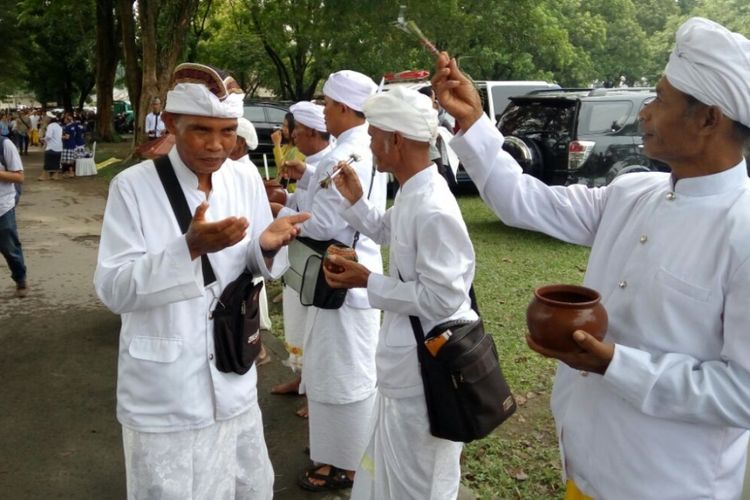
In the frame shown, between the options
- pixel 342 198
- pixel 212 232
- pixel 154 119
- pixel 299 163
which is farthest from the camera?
pixel 154 119

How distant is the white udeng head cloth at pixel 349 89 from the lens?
158 inches

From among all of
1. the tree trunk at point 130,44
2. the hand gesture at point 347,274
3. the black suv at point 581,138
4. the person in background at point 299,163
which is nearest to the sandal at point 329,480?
the person in background at point 299,163

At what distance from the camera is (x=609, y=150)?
31.4 ft

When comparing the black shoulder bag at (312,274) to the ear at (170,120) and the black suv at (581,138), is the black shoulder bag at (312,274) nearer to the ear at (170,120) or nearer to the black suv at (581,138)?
the ear at (170,120)

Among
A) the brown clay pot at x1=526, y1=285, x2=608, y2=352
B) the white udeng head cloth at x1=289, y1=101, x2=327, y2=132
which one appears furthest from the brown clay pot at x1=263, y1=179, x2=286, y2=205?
the brown clay pot at x1=526, y1=285, x2=608, y2=352

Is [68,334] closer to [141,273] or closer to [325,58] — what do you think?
[141,273]

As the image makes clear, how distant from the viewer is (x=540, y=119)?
10281 mm

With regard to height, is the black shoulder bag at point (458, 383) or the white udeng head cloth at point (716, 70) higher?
the white udeng head cloth at point (716, 70)

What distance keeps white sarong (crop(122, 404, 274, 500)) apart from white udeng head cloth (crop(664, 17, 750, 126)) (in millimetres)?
2027

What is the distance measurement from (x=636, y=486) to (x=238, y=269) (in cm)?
164

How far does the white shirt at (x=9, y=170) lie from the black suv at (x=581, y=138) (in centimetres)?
660

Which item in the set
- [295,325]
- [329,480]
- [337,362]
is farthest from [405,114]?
[295,325]

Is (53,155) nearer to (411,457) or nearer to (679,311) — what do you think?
(411,457)

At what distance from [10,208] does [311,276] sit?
4.68 m
